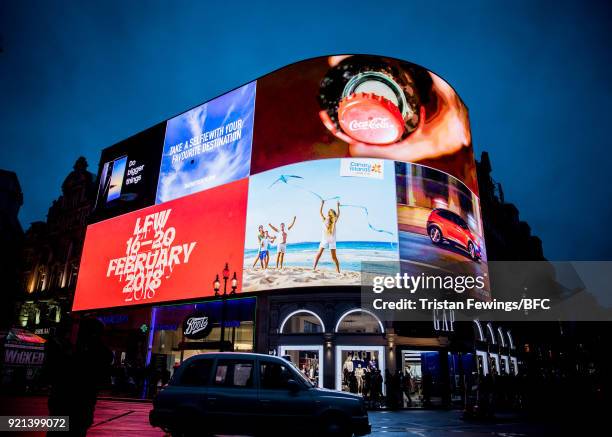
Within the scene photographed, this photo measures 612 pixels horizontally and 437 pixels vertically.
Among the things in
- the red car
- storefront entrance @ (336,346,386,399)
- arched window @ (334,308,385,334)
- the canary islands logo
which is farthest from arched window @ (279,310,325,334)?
the canary islands logo

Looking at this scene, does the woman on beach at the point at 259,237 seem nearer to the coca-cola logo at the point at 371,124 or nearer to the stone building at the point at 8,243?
the coca-cola logo at the point at 371,124

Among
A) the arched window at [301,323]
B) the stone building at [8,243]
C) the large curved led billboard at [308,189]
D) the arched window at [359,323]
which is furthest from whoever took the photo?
the stone building at [8,243]

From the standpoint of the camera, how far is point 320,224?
2395 cm

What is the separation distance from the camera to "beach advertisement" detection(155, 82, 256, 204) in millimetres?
28766

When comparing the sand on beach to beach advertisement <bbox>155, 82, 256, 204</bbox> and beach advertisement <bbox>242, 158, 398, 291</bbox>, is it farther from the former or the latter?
beach advertisement <bbox>155, 82, 256, 204</bbox>

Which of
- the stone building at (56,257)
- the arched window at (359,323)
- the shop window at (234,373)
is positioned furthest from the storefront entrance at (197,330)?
the shop window at (234,373)

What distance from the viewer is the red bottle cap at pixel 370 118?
25.9 meters

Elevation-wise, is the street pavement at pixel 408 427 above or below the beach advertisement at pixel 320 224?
below

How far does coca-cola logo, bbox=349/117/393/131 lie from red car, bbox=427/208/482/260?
602 cm

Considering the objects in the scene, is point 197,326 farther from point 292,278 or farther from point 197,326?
point 292,278

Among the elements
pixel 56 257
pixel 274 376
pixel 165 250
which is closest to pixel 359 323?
pixel 165 250

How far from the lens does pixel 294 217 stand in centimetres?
2466

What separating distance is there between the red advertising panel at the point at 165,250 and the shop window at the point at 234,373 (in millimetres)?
16764

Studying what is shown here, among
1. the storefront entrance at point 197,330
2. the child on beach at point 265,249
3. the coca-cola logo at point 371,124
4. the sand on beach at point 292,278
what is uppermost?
the coca-cola logo at point 371,124
